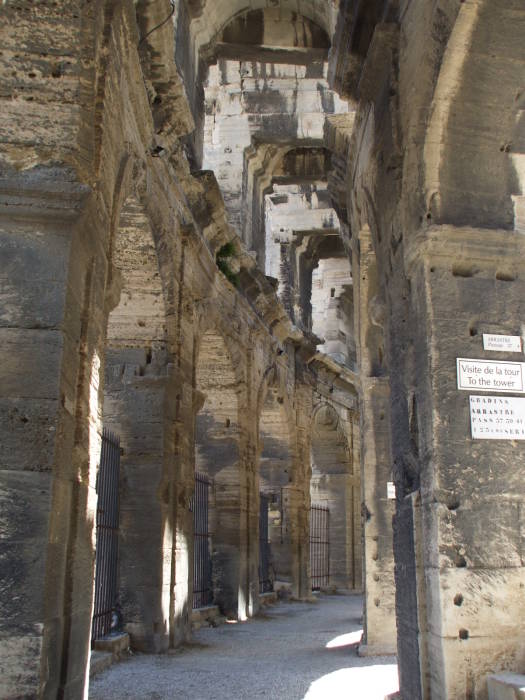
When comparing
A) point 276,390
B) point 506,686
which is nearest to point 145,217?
point 506,686

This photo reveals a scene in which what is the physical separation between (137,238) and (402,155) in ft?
11.5

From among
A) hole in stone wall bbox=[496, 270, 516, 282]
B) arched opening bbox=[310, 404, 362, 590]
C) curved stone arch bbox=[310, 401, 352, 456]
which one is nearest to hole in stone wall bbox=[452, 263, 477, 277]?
hole in stone wall bbox=[496, 270, 516, 282]

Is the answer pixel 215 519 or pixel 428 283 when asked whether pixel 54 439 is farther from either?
pixel 215 519

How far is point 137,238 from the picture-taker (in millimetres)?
8375

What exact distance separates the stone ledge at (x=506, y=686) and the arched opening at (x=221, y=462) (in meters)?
7.86

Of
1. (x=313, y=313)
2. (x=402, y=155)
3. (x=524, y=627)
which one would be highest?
(x=313, y=313)

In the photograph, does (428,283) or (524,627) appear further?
(428,283)

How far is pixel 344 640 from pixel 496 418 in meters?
5.75

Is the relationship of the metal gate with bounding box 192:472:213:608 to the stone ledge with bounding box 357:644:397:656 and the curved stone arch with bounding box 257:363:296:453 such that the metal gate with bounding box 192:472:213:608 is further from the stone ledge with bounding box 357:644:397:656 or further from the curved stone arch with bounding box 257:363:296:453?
the stone ledge with bounding box 357:644:397:656

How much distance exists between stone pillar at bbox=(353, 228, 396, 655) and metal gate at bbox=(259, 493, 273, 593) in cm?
756

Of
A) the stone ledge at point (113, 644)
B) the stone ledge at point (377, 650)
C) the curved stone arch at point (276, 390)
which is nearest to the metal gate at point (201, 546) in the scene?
the curved stone arch at point (276, 390)

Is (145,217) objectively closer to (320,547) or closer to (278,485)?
(278,485)

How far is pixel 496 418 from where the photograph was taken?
508 cm

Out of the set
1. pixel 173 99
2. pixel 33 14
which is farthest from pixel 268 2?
pixel 33 14
